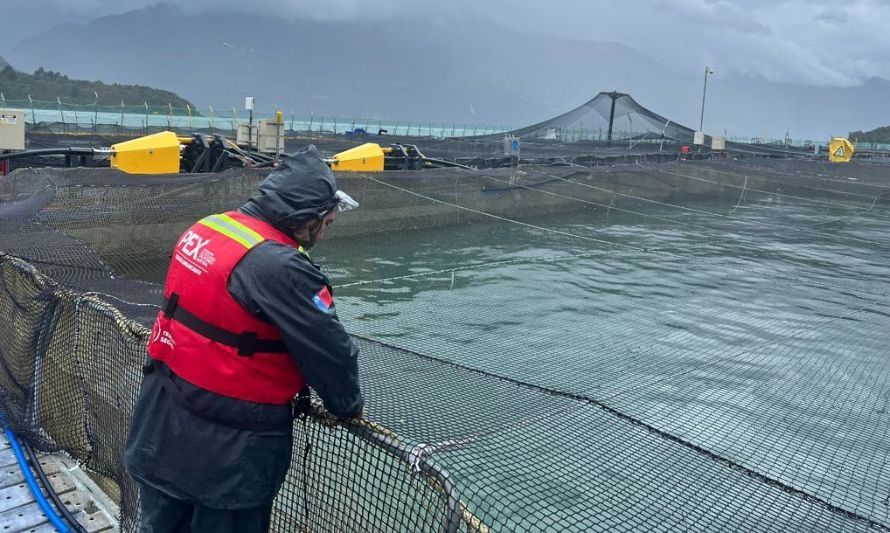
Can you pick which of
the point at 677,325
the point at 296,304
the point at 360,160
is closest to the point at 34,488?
the point at 296,304

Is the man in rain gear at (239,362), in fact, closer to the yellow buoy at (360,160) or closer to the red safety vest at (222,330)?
the red safety vest at (222,330)

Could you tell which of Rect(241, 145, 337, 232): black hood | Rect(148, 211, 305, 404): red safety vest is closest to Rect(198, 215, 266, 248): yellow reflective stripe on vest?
Rect(148, 211, 305, 404): red safety vest

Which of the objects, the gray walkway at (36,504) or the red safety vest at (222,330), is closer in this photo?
the red safety vest at (222,330)

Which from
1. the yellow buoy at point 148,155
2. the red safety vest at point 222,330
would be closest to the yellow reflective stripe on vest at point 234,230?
the red safety vest at point 222,330

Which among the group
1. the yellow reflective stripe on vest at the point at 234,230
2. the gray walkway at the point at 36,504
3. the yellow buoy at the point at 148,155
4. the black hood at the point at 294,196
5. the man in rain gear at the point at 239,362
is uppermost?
the yellow buoy at the point at 148,155

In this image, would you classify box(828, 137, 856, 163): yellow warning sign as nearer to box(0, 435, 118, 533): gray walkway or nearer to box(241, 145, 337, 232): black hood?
box(0, 435, 118, 533): gray walkway

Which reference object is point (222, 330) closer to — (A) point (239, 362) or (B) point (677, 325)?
(A) point (239, 362)

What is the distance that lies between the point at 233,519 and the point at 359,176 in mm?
13817

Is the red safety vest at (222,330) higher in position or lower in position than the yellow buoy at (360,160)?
lower

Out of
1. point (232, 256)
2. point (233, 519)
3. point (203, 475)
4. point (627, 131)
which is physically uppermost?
point (627, 131)

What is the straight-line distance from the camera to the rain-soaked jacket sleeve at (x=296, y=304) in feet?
→ 7.25

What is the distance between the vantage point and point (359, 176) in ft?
52.1

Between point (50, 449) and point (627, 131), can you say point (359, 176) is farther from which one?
point (627, 131)

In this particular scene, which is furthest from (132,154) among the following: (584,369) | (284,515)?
(284,515)
